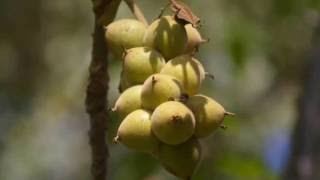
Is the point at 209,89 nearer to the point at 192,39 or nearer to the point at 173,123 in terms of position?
the point at 192,39

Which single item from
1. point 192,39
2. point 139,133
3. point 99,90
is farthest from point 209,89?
point 139,133

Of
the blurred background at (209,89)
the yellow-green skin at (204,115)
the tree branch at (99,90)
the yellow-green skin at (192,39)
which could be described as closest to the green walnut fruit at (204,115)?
the yellow-green skin at (204,115)

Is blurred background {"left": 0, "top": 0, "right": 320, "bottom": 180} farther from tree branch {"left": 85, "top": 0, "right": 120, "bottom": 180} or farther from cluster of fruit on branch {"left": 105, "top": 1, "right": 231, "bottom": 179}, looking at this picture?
cluster of fruit on branch {"left": 105, "top": 1, "right": 231, "bottom": 179}

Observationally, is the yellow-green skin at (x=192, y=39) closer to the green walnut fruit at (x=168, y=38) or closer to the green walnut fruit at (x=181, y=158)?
the green walnut fruit at (x=168, y=38)

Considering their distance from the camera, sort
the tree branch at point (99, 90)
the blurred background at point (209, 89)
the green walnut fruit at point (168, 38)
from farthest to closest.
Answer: the blurred background at point (209, 89)
the tree branch at point (99, 90)
the green walnut fruit at point (168, 38)

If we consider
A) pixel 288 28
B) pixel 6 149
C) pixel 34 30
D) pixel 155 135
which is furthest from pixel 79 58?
pixel 155 135

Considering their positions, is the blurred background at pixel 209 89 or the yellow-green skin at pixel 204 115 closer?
the yellow-green skin at pixel 204 115
